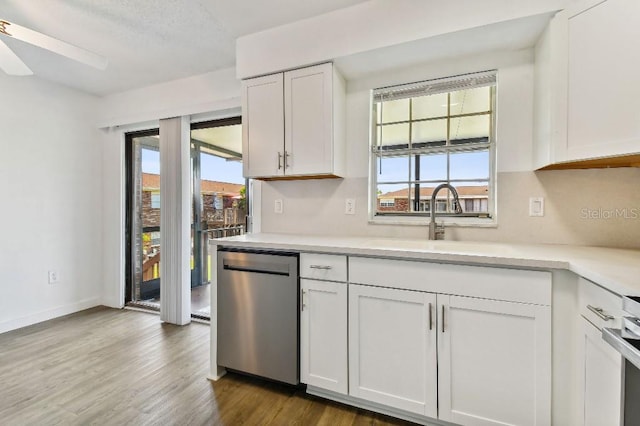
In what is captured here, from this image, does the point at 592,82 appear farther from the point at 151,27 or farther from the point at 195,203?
the point at 195,203

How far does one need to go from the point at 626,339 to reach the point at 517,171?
133cm

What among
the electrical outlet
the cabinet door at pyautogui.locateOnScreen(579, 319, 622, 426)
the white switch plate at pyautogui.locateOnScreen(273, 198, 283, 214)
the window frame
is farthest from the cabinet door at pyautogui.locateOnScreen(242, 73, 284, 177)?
the electrical outlet

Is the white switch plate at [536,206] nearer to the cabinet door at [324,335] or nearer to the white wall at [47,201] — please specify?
the cabinet door at [324,335]

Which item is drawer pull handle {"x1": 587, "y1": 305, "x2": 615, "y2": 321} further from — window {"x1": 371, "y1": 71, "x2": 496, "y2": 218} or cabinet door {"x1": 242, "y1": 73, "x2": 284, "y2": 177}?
cabinet door {"x1": 242, "y1": 73, "x2": 284, "y2": 177}

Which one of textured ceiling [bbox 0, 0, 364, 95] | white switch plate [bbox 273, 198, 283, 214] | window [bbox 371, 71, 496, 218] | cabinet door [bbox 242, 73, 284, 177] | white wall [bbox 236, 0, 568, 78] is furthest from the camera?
white switch plate [bbox 273, 198, 283, 214]

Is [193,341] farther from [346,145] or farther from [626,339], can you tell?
[626,339]

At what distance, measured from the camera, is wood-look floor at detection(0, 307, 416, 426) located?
5.46 ft

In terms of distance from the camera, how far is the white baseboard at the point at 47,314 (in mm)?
2854

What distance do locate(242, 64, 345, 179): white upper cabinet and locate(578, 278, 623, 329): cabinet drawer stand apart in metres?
1.49

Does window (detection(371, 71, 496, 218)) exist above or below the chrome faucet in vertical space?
above

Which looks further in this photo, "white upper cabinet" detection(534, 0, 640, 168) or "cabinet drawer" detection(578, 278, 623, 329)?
"white upper cabinet" detection(534, 0, 640, 168)

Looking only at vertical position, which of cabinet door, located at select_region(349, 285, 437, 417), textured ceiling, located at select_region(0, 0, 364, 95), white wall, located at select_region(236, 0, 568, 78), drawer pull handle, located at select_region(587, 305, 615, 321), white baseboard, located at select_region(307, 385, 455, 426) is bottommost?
white baseboard, located at select_region(307, 385, 455, 426)

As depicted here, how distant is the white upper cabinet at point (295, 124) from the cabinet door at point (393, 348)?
0.99 metres

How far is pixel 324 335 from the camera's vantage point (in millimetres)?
1758
